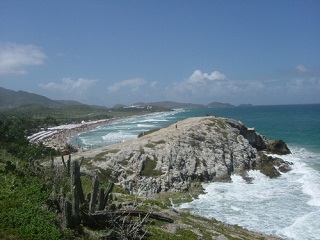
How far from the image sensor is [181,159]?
53.3 m

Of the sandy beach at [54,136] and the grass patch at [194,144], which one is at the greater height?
the grass patch at [194,144]

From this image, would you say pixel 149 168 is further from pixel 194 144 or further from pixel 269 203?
pixel 269 203

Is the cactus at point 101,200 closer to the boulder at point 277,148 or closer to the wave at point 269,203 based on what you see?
the wave at point 269,203

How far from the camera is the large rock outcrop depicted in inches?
1901

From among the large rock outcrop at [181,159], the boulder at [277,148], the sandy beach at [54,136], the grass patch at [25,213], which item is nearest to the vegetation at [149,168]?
the large rock outcrop at [181,159]

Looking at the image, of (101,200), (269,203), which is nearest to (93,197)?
(101,200)

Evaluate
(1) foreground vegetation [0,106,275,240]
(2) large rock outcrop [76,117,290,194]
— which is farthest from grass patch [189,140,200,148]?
(1) foreground vegetation [0,106,275,240]

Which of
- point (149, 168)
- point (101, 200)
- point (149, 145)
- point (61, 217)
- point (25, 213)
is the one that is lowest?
point (149, 168)

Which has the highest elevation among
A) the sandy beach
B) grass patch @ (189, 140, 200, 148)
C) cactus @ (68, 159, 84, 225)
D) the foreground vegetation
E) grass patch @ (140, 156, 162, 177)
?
cactus @ (68, 159, 84, 225)

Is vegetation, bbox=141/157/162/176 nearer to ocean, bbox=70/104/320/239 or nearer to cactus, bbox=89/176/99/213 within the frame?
ocean, bbox=70/104/320/239

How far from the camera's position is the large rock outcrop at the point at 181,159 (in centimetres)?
4829

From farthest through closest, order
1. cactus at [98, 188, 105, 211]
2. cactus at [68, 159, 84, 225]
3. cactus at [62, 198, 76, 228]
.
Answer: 1. cactus at [98, 188, 105, 211]
2. cactus at [68, 159, 84, 225]
3. cactus at [62, 198, 76, 228]

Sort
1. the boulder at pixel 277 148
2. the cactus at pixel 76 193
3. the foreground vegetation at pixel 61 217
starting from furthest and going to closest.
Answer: the boulder at pixel 277 148 < the cactus at pixel 76 193 < the foreground vegetation at pixel 61 217

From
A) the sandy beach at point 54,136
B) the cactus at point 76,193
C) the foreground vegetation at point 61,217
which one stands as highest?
the cactus at point 76,193
